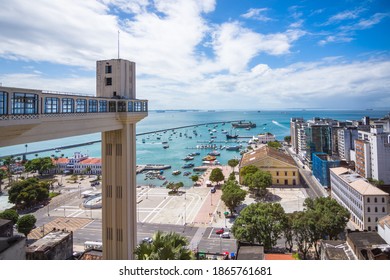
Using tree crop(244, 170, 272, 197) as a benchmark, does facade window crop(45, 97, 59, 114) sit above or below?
above

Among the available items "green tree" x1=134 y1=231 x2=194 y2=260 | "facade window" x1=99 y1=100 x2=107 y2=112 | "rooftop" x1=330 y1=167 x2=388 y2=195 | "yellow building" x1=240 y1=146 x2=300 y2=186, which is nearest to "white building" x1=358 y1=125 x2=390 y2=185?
"rooftop" x1=330 y1=167 x2=388 y2=195

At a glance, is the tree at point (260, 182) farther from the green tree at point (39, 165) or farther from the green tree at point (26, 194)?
the green tree at point (39, 165)

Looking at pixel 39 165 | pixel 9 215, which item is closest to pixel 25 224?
pixel 9 215

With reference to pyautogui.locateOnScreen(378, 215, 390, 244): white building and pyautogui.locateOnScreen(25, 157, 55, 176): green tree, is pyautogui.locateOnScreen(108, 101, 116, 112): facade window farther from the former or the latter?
pyautogui.locateOnScreen(25, 157, 55, 176): green tree

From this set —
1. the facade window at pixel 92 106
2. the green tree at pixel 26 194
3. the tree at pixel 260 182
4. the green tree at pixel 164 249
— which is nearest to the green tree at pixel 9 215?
the green tree at pixel 26 194

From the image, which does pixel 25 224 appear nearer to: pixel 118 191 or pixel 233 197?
pixel 118 191

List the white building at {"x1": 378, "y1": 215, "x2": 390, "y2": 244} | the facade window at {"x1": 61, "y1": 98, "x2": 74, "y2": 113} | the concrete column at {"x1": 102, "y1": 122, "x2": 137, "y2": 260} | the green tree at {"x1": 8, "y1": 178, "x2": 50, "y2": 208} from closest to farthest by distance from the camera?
the facade window at {"x1": 61, "y1": 98, "x2": 74, "y2": 113} → the concrete column at {"x1": 102, "y1": 122, "x2": 137, "y2": 260} → the white building at {"x1": 378, "y1": 215, "x2": 390, "y2": 244} → the green tree at {"x1": 8, "y1": 178, "x2": 50, "y2": 208}
